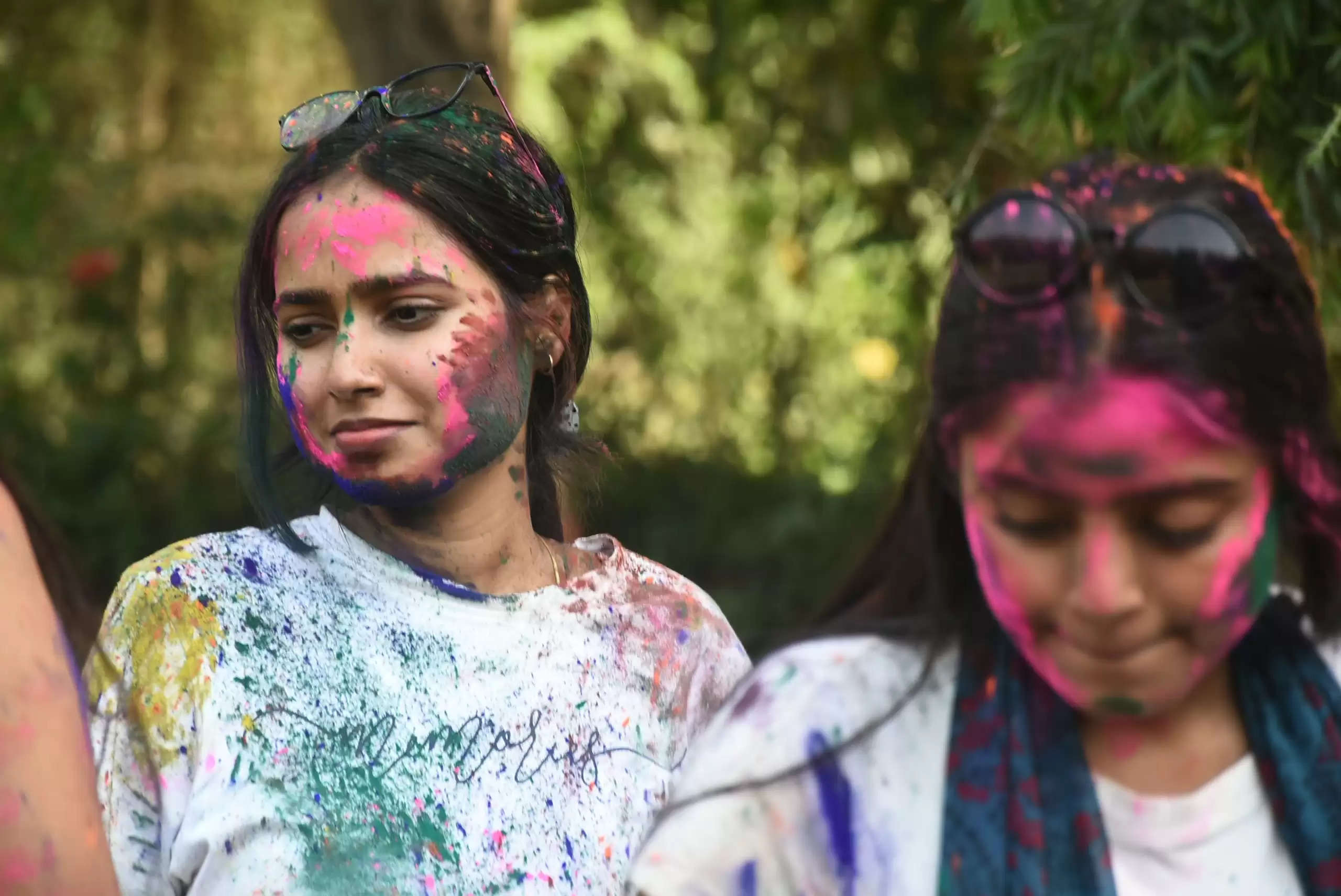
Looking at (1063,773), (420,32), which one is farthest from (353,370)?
(420,32)

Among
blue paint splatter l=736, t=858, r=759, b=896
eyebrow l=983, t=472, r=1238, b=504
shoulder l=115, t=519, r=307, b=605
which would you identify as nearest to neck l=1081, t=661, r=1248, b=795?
eyebrow l=983, t=472, r=1238, b=504

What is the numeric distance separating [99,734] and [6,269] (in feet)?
22.1

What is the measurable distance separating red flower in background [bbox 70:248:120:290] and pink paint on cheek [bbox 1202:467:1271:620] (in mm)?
6698

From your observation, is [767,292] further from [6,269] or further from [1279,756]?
[1279,756]

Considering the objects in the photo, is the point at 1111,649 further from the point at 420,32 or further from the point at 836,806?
the point at 420,32

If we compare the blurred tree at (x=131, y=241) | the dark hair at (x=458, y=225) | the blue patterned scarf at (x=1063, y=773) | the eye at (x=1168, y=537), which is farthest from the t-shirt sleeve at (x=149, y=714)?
the blurred tree at (x=131, y=241)

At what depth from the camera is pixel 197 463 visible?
7484 millimetres

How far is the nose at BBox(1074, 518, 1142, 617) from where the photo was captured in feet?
5.43

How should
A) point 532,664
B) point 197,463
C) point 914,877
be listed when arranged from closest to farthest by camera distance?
1. point 914,877
2. point 532,664
3. point 197,463

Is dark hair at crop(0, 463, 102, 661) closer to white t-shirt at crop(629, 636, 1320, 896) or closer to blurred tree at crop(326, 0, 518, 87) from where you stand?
white t-shirt at crop(629, 636, 1320, 896)

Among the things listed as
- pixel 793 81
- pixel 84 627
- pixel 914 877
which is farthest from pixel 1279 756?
pixel 793 81

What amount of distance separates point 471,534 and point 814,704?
0.95 metres

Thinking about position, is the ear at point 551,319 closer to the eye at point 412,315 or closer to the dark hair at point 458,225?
the dark hair at point 458,225

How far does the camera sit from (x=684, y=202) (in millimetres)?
8898
